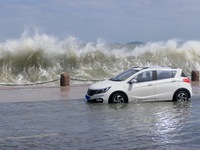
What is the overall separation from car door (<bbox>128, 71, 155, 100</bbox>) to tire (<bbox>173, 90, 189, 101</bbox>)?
93 cm

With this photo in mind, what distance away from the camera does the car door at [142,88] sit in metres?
19.0

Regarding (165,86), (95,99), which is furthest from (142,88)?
(95,99)

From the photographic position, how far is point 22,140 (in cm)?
1098

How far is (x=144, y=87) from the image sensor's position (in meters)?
19.2

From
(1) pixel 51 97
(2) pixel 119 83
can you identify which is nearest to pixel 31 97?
(1) pixel 51 97

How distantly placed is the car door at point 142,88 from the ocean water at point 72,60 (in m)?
14.6

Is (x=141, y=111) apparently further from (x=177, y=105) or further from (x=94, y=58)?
(x=94, y=58)

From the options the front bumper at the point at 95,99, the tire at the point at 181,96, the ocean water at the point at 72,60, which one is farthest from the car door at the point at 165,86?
the ocean water at the point at 72,60

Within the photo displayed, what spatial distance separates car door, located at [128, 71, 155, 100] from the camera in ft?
62.4

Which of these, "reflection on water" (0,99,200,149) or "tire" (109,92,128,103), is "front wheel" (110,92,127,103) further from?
"reflection on water" (0,99,200,149)

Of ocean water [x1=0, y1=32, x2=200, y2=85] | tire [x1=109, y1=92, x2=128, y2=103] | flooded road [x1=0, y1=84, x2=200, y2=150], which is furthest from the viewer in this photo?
ocean water [x1=0, y1=32, x2=200, y2=85]

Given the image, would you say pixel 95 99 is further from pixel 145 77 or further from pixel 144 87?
pixel 145 77

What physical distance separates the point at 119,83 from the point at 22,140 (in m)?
8.37

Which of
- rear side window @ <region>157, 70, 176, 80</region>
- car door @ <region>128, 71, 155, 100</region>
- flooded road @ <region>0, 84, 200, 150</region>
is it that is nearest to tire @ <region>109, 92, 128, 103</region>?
car door @ <region>128, 71, 155, 100</region>
